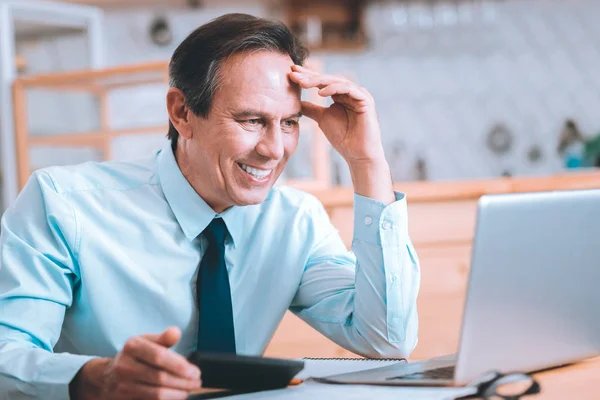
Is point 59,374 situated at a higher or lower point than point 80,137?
lower

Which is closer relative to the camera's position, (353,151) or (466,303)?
(466,303)

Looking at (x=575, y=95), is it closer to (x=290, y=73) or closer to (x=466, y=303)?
(x=290, y=73)

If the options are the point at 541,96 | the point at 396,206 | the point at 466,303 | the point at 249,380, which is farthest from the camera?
the point at 541,96

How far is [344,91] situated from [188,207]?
1.17ft

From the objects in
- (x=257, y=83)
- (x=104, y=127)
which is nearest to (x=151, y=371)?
(x=257, y=83)

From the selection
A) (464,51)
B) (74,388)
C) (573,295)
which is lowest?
(74,388)

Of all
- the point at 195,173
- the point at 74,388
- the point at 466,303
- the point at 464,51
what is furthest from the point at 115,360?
the point at 464,51

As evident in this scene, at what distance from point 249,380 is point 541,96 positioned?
429 cm

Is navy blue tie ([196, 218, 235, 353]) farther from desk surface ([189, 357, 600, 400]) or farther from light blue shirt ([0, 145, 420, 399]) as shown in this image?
desk surface ([189, 357, 600, 400])

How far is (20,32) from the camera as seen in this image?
16.4 feet

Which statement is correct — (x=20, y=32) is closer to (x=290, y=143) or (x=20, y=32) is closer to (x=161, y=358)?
(x=290, y=143)

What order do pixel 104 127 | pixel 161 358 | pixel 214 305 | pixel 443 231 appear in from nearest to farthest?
pixel 161 358, pixel 214 305, pixel 443 231, pixel 104 127

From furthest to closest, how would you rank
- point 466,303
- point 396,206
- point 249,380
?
point 396,206
point 249,380
point 466,303

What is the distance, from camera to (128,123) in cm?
523
